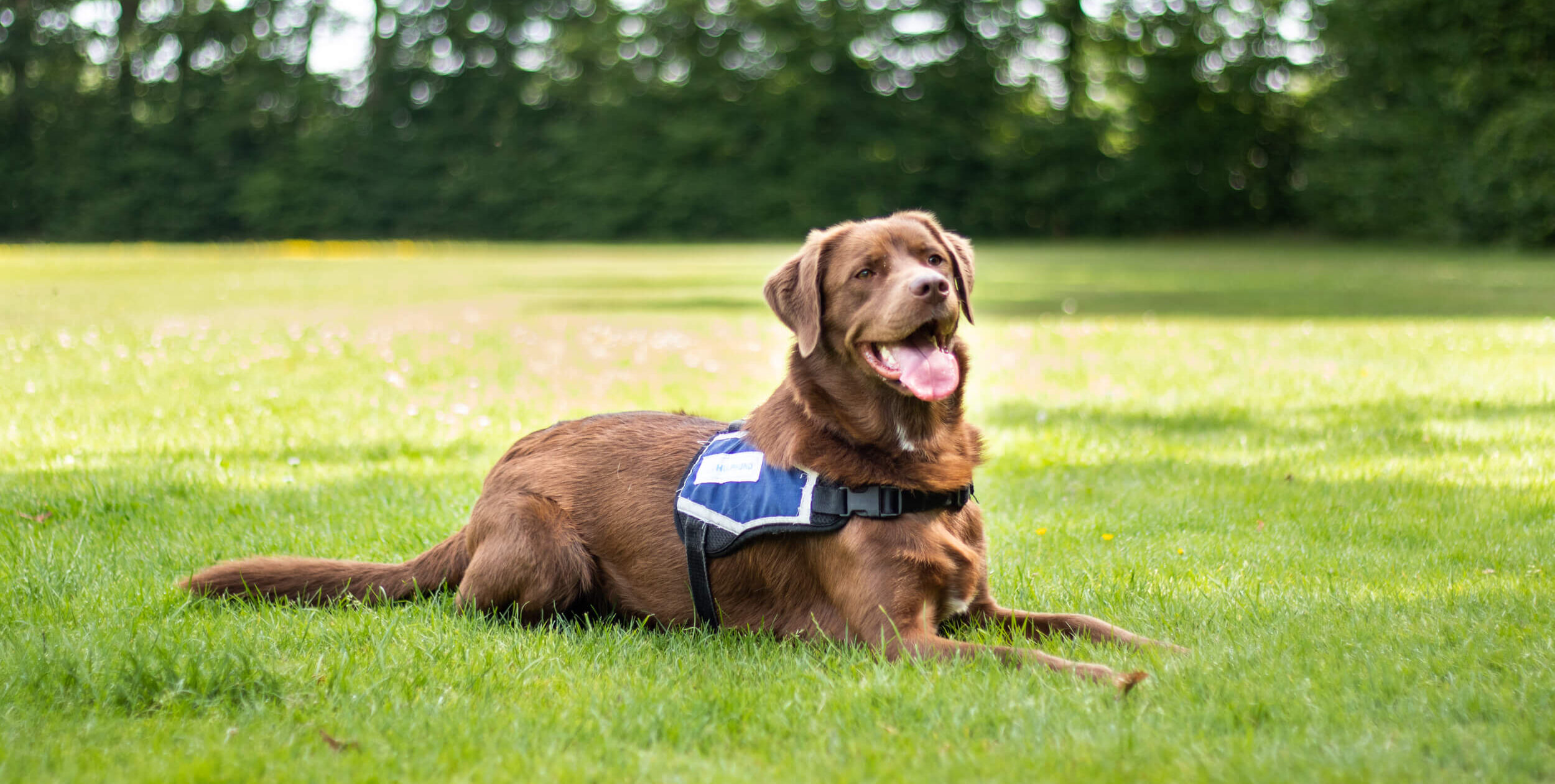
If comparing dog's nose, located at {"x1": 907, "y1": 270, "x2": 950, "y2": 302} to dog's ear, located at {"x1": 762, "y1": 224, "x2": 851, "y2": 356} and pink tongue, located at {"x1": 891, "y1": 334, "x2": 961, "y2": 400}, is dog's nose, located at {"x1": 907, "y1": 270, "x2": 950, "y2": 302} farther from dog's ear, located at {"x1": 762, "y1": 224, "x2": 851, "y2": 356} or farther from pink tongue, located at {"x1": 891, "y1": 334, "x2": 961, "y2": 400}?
dog's ear, located at {"x1": 762, "y1": 224, "x2": 851, "y2": 356}

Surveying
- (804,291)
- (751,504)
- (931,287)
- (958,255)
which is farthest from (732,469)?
(958,255)

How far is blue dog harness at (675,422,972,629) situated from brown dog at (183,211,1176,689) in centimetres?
3

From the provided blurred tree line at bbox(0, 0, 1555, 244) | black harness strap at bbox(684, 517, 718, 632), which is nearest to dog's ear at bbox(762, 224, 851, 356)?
black harness strap at bbox(684, 517, 718, 632)

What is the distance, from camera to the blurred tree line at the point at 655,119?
152ft

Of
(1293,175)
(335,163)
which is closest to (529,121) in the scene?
(335,163)

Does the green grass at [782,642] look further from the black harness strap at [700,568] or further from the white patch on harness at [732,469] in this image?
the white patch on harness at [732,469]

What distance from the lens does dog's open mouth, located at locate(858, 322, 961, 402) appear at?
12.3 feet

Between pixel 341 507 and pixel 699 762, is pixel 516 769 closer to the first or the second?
pixel 699 762

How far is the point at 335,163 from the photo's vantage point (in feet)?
171

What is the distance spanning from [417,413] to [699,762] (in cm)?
602

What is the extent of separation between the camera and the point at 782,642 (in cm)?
388

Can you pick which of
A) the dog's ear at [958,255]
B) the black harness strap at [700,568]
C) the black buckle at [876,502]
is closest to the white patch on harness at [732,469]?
the black harness strap at [700,568]

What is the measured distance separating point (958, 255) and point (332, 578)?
95.4 inches

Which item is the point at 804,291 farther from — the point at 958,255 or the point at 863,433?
the point at 958,255
